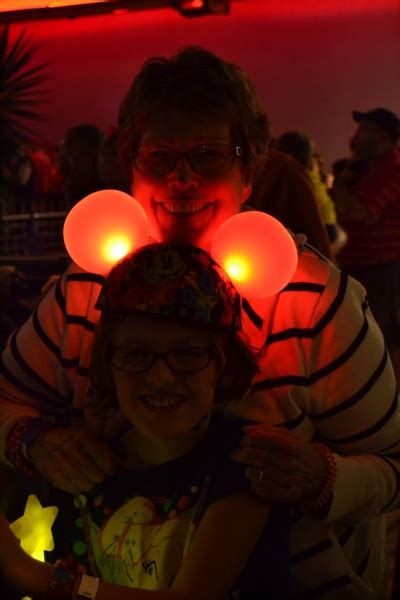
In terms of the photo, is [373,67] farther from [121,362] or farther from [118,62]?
[121,362]

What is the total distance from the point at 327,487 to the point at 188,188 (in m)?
0.53

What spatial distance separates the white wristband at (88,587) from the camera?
1.11m

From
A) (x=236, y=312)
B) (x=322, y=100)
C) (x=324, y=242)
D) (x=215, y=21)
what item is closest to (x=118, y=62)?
(x=215, y=21)

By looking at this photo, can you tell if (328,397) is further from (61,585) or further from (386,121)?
(386,121)

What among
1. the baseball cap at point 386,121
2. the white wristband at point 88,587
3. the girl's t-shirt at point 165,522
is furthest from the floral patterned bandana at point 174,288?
the baseball cap at point 386,121

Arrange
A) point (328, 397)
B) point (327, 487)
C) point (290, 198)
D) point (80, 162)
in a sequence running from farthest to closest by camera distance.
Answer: point (80, 162) → point (290, 198) → point (328, 397) → point (327, 487)

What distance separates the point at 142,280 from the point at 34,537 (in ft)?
1.63

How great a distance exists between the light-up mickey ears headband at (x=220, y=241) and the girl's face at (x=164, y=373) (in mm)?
131

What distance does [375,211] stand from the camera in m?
3.83

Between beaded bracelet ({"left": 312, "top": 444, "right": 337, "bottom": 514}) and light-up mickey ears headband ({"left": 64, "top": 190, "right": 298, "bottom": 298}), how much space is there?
281 millimetres

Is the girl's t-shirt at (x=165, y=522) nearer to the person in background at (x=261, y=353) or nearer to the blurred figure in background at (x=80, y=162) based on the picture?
the person in background at (x=261, y=353)

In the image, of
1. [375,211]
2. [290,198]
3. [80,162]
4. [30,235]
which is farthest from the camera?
[30,235]

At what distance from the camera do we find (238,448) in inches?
49.1

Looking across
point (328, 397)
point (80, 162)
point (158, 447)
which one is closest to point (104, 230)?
point (158, 447)
